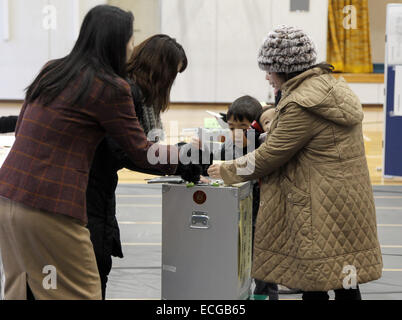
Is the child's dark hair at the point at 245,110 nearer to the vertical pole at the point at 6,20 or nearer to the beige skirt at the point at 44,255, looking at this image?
the beige skirt at the point at 44,255

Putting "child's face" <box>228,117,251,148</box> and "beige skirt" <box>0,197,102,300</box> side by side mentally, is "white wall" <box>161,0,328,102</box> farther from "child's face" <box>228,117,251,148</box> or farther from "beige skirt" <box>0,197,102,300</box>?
"beige skirt" <box>0,197,102,300</box>

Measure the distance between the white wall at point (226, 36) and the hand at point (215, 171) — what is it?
30.0 ft

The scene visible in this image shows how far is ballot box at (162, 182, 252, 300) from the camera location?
298 cm

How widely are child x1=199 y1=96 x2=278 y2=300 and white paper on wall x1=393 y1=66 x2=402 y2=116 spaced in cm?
405

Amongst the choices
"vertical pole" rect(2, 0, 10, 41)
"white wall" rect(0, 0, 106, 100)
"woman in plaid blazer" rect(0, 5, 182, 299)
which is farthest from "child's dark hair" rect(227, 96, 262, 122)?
"vertical pole" rect(2, 0, 10, 41)

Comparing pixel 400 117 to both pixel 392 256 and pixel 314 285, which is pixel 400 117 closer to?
pixel 392 256

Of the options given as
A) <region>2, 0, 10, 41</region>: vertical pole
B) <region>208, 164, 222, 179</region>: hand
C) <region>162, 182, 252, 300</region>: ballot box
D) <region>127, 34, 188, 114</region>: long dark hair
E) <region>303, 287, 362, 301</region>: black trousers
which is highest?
<region>2, 0, 10, 41</region>: vertical pole

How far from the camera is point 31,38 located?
11.6 metres

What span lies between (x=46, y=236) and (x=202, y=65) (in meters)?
10.2

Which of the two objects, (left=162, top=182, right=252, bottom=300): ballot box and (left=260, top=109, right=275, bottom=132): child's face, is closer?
(left=162, top=182, right=252, bottom=300): ballot box

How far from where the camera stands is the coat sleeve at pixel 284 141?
8.54 ft

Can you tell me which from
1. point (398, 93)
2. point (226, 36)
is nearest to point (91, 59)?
point (398, 93)

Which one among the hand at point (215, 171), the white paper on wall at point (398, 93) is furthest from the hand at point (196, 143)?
the white paper on wall at point (398, 93)
